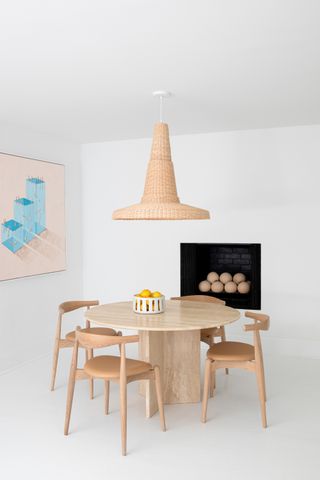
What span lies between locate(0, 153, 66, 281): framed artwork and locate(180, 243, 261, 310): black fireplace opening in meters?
1.41

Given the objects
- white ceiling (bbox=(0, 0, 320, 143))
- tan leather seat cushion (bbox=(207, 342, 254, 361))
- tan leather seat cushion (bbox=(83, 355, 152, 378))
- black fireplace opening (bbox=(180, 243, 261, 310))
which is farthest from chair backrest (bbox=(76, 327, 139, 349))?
black fireplace opening (bbox=(180, 243, 261, 310))

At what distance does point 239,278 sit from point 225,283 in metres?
0.17

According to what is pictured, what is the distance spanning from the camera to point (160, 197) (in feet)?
11.8

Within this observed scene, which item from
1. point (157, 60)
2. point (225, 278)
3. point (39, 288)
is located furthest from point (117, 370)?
point (225, 278)

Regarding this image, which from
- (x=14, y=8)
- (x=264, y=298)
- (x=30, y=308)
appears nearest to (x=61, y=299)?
(x=30, y=308)

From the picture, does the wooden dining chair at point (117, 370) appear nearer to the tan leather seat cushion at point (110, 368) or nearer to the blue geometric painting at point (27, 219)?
the tan leather seat cushion at point (110, 368)

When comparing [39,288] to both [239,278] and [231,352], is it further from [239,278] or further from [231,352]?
[231,352]

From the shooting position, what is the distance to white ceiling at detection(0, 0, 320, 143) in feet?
7.42

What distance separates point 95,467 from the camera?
9.46 feet

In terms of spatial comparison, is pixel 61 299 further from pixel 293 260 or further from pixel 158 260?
pixel 293 260

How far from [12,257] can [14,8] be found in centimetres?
294

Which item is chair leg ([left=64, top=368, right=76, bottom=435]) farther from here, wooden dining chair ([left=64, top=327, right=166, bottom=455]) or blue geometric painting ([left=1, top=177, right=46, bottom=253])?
blue geometric painting ([left=1, top=177, right=46, bottom=253])

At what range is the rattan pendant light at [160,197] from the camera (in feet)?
11.4

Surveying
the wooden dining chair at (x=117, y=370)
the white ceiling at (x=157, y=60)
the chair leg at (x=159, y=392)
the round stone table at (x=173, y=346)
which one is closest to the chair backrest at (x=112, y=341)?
the wooden dining chair at (x=117, y=370)
